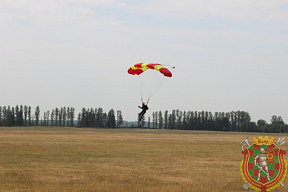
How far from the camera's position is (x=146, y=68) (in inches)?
1396

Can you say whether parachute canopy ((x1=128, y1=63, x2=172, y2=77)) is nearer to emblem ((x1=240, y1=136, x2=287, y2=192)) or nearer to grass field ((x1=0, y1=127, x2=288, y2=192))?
grass field ((x1=0, y1=127, x2=288, y2=192))

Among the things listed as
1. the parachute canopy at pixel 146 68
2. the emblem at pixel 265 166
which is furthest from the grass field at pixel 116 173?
the parachute canopy at pixel 146 68

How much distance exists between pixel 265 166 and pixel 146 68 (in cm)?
1584

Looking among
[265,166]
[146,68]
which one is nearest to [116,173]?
[146,68]

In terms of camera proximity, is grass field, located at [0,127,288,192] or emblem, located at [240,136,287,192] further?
grass field, located at [0,127,288,192]

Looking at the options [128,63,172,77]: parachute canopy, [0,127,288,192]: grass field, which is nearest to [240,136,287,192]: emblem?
[0,127,288,192]: grass field

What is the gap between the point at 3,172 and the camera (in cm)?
2961

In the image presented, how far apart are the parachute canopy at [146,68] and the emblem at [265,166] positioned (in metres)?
11.7

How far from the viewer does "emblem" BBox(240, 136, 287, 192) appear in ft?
71.2

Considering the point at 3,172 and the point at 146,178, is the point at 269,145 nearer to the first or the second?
the point at 146,178

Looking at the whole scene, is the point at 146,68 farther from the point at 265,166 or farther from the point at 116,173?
the point at 265,166

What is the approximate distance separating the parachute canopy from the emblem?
461 inches

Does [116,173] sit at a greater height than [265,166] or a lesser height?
lesser

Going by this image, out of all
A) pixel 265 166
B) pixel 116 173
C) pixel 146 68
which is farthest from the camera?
pixel 146 68
